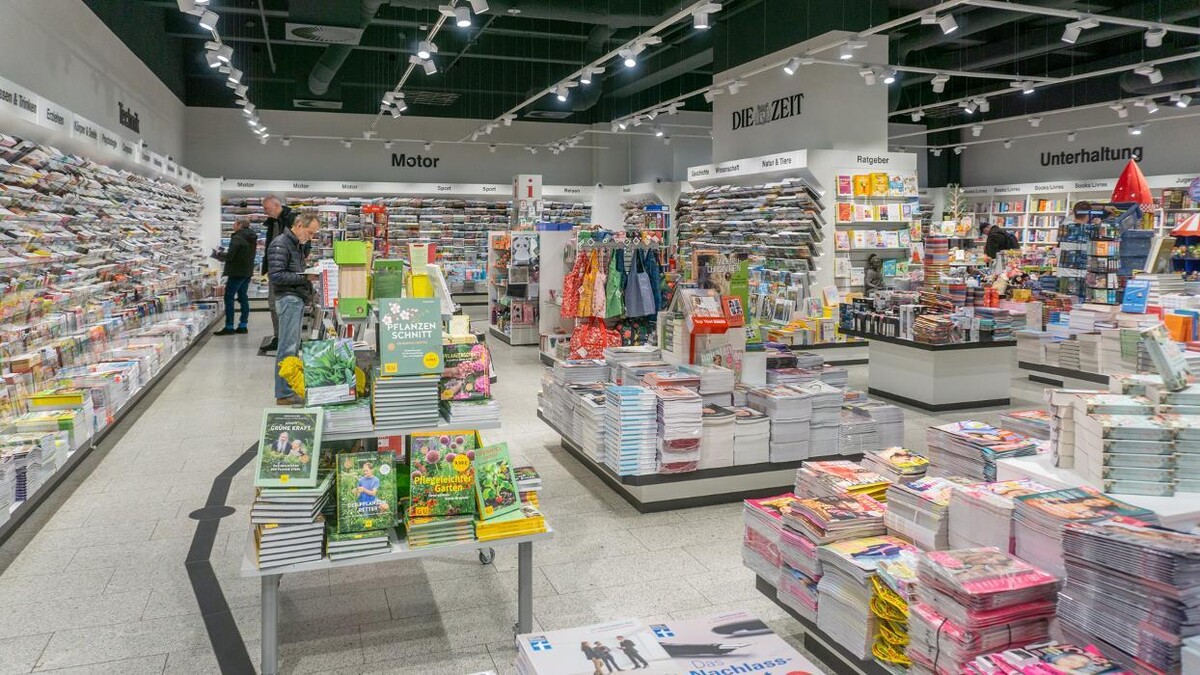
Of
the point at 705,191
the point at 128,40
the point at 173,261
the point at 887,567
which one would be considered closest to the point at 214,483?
the point at 887,567

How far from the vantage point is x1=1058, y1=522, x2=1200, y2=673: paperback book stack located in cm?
176

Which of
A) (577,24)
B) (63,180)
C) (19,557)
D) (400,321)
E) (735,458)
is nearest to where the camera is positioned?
(400,321)

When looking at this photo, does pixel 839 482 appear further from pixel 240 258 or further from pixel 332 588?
pixel 240 258

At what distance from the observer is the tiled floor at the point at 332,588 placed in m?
3.08

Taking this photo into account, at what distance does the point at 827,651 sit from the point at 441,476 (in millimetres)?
1527

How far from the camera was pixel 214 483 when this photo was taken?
5172mm

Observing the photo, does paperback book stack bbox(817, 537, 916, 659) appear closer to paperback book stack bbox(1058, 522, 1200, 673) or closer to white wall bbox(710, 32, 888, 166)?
paperback book stack bbox(1058, 522, 1200, 673)

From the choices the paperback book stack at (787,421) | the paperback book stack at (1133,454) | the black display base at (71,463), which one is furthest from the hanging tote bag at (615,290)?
the paperback book stack at (1133,454)

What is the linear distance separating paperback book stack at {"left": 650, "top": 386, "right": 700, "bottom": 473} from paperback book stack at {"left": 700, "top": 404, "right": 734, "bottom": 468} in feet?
0.14

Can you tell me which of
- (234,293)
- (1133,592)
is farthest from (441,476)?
(234,293)

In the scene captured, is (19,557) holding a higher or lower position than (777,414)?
lower

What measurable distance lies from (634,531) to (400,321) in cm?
192

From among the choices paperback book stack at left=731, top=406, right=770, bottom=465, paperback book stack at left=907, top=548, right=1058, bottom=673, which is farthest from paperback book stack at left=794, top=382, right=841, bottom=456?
paperback book stack at left=907, top=548, right=1058, bottom=673

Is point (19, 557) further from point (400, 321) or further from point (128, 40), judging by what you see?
point (128, 40)
